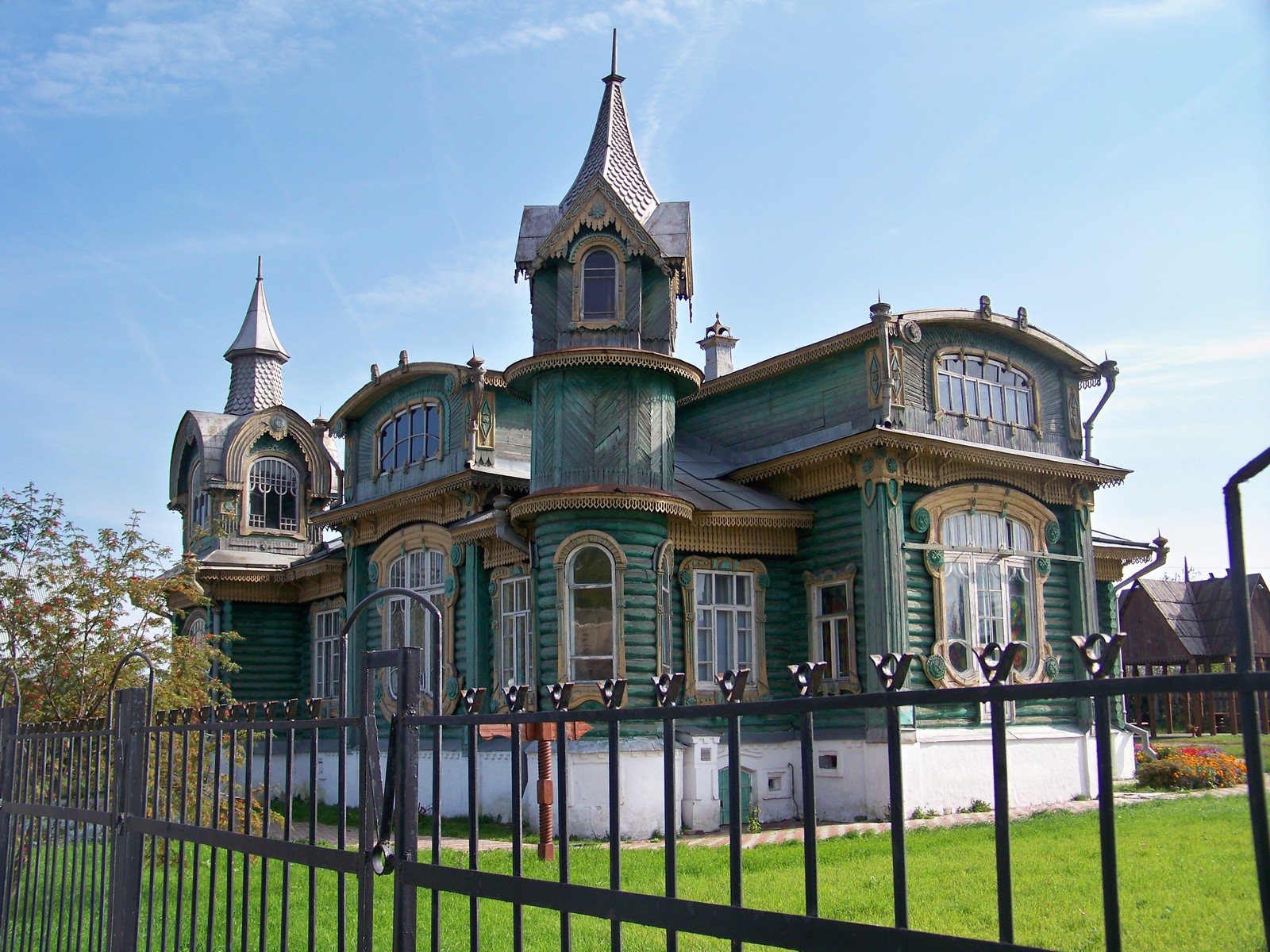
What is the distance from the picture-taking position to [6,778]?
8117 mm

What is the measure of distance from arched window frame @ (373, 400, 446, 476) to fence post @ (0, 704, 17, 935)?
40.5 ft

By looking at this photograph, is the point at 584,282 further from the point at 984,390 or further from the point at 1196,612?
the point at 1196,612

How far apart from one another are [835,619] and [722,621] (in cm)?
164

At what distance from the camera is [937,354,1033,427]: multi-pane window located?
59.9 feet

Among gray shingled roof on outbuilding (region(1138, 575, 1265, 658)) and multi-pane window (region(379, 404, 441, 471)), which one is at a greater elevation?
multi-pane window (region(379, 404, 441, 471))

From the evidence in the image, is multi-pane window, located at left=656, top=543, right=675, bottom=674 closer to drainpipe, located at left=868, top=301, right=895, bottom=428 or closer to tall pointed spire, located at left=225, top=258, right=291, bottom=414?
drainpipe, located at left=868, top=301, right=895, bottom=428

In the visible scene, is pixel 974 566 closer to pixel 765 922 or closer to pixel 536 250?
pixel 536 250

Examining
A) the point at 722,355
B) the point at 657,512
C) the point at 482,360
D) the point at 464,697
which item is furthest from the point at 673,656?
the point at 464,697

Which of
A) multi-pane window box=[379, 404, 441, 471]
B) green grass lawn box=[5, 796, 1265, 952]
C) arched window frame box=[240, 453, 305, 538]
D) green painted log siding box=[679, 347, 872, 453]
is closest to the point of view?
green grass lawn box=[5, 796, 1265, 952]

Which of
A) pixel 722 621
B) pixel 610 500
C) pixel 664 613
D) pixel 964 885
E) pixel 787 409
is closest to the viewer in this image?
pixel 964 885

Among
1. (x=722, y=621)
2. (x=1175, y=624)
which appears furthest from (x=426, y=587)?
(x=1175, y=624)

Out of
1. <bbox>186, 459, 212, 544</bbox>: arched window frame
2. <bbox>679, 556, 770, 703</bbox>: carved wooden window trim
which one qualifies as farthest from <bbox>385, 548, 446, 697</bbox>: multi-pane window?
<bbox>186, 459, 212, 544</bbox>: arched window frame

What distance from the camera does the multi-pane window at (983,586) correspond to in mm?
17438

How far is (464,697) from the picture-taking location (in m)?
4.56
